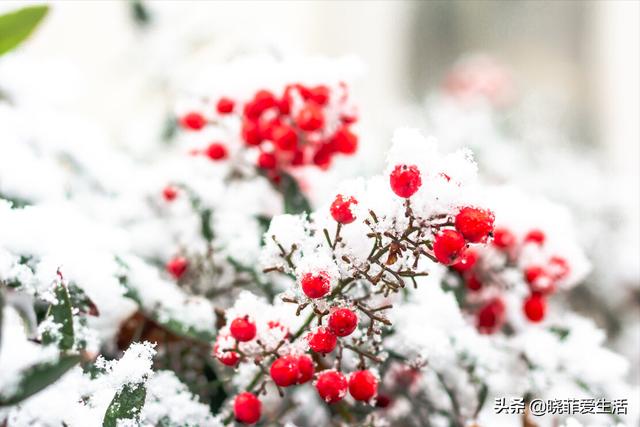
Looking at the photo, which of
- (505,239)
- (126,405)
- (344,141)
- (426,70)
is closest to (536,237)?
(505,239)

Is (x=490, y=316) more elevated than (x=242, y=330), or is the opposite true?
(x=490, y=316)

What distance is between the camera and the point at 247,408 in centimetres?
53

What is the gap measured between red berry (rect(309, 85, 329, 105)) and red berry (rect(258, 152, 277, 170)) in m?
0.09

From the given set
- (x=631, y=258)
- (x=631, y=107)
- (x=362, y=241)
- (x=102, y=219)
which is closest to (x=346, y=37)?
(x=631, y=107)

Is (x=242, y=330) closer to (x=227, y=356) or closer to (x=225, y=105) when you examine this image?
(x=227, y=356)

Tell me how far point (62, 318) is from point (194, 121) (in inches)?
14.4

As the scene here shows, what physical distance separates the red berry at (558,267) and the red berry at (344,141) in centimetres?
25

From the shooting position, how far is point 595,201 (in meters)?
1.40

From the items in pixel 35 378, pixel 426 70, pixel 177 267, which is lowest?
pixel 35 378

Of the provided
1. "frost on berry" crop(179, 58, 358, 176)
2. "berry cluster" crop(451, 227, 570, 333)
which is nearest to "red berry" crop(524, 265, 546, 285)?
"berry cluster" crop(451, 227, 570, 333)

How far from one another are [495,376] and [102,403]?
364mm

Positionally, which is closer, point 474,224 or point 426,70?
point 474,224

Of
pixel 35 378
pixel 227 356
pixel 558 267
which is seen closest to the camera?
pixel 35 378

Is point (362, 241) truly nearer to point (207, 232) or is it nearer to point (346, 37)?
point (207, 232)
